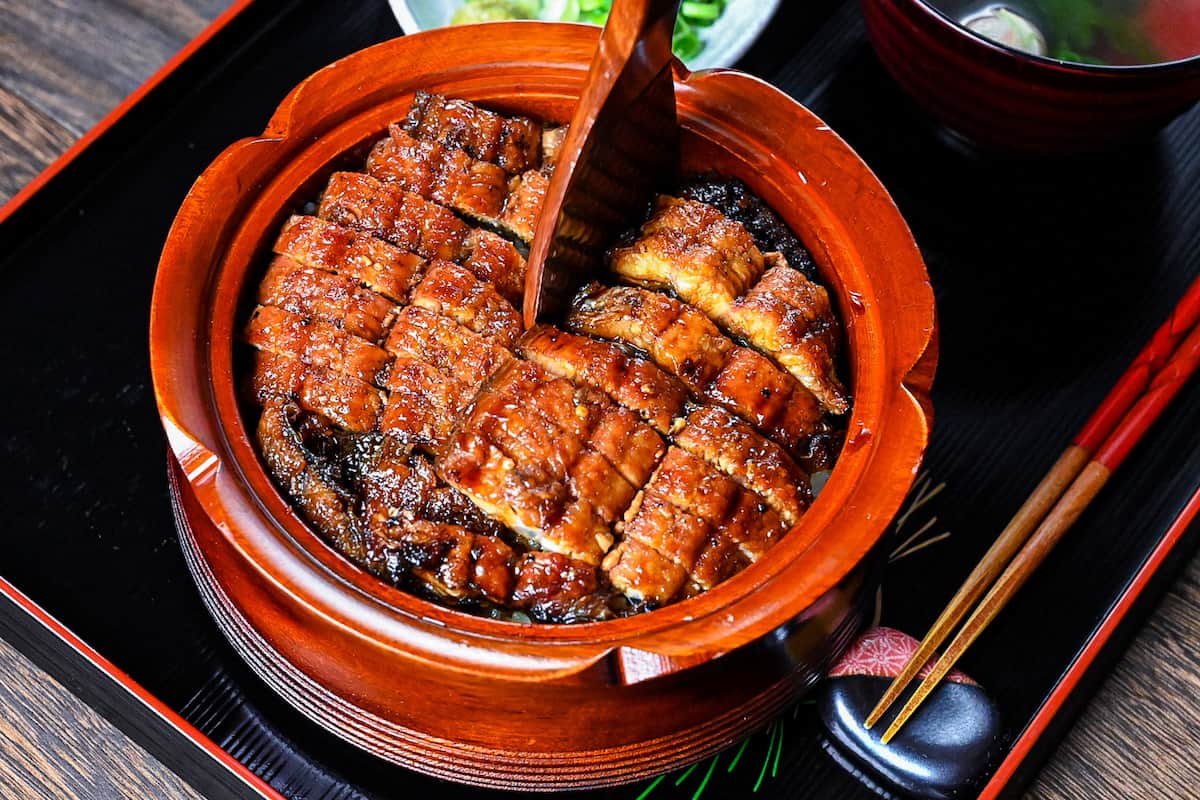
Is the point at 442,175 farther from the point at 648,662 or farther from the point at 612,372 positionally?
the point at 648,662

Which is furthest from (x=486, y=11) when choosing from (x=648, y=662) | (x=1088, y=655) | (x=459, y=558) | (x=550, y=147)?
(x=1088, y=655)

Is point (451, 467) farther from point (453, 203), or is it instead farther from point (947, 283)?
point (947, 283)

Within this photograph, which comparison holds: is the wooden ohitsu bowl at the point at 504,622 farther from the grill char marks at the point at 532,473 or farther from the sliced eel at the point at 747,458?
the grill char marks at the point at 532,473

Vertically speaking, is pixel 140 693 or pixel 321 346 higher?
pixel 321 346

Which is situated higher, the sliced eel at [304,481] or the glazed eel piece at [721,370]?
the glazed eel piece at [721,370]

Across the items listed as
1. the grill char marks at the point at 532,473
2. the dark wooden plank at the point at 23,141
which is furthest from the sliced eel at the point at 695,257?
the dark wooden plank at the point at 23,141

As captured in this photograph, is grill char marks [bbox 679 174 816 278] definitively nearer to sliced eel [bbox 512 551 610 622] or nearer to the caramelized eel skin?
the caramelized eel skin
